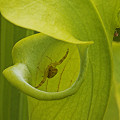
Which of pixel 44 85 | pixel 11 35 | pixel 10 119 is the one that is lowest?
pixel 10 119

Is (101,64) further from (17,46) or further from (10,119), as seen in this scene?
(10,119)

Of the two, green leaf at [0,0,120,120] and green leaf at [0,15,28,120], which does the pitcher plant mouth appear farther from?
green leaf at [0,15,28,120]

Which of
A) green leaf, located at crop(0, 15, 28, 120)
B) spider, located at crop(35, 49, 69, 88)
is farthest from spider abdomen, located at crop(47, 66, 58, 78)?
green leaf, located at crop(0, 15, 28, 120)

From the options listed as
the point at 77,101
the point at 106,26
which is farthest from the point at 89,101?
the point at 106,26

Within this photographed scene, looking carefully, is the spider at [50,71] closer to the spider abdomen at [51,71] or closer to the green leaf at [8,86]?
the spider abdomen at [51,71]

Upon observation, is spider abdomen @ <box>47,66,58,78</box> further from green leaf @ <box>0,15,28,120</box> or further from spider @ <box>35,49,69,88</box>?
green leaf @ <box>0,15,28,120</box>

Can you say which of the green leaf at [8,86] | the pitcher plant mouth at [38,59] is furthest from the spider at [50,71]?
the green leaf at [8,86]

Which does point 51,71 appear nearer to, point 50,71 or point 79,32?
point 50,71

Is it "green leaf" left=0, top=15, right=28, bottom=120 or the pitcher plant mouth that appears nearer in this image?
the pitcher plant mouth
